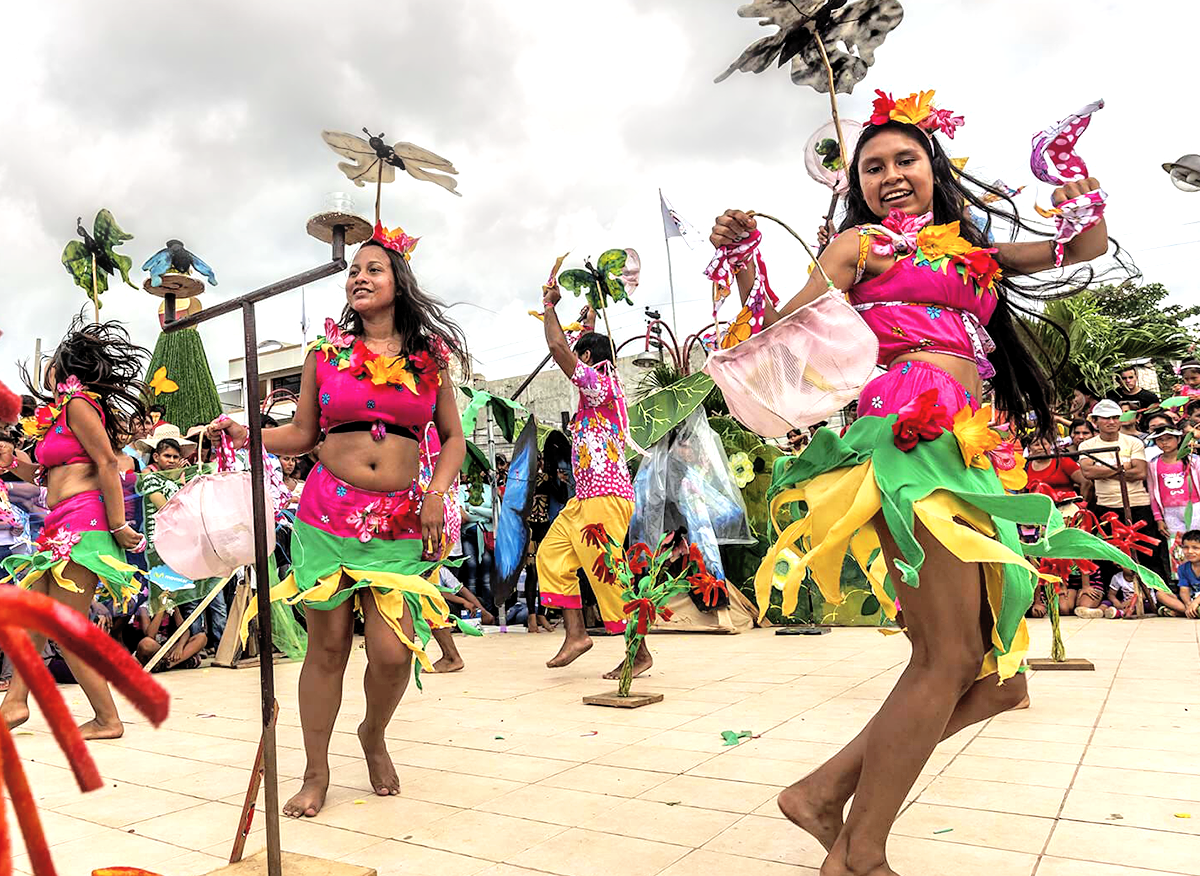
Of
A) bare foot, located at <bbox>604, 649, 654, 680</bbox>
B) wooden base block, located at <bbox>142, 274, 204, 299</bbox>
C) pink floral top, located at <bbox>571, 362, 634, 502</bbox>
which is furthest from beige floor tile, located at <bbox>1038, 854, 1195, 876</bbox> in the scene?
pink floral top, located at <bbox>571, 362, 634, 502</bbox>

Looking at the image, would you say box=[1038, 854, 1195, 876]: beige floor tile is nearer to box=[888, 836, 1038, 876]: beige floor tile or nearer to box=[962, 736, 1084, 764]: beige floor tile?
box=[888, 836, 1038, 876]: beige floor tile

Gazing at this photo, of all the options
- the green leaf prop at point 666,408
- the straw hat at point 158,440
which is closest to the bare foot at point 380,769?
the green leaf prop at point 666,408

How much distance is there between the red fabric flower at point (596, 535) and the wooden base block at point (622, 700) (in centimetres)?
101

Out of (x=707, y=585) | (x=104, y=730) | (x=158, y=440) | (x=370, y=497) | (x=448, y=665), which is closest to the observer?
(x=370, y=497)

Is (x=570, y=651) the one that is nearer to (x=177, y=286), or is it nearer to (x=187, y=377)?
(x=177, y=286)

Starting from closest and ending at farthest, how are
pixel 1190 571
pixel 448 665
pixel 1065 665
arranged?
pixel 1065 665 < pixel 448 665 < pixel 1190 571

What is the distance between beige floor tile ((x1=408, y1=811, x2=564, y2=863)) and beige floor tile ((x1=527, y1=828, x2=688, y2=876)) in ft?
0.18

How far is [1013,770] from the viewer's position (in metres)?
2.94

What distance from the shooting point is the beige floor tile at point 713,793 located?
2691mm

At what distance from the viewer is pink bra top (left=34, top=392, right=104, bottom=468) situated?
4238 millimetres

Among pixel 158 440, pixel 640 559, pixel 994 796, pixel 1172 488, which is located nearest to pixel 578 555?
pixel 640 559

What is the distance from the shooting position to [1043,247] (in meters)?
2.28

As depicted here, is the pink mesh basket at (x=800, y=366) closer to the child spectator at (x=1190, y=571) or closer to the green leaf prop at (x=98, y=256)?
the green leaf prop at (x=98, y=256)

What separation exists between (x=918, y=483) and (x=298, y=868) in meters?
1.58
